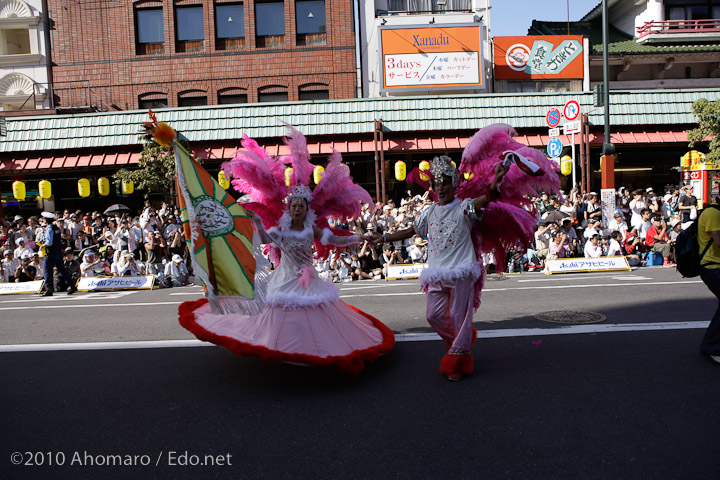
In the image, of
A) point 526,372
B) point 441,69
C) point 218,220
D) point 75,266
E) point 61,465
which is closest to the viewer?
point 61,465

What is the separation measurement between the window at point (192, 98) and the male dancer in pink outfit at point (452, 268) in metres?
20.6

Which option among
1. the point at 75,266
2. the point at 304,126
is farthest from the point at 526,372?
the point at 304,126

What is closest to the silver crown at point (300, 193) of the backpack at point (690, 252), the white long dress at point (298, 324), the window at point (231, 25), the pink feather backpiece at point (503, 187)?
the white long dress at point (298, 324)

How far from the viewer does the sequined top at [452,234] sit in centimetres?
479

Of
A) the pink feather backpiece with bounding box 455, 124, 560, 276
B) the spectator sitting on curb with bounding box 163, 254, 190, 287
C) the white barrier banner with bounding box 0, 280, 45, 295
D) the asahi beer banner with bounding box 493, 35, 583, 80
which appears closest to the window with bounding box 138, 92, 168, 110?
the white barrier banner with bounding box 0, 280, 45, 295

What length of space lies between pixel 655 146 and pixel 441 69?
8.40 meters

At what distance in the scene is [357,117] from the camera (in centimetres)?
1928

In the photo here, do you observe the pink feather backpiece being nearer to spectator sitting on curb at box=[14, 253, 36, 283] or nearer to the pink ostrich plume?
the pink ostrich plume

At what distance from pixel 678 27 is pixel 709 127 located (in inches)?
418

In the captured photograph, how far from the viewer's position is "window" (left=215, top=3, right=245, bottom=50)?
23344 mm

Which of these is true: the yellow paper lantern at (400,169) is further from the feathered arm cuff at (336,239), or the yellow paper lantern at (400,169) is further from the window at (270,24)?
the feathered arm cuff at (336,239)

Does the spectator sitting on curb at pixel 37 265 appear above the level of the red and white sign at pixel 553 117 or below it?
below

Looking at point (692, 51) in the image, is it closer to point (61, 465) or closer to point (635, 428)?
point (635, 428)

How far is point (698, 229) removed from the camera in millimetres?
4902
